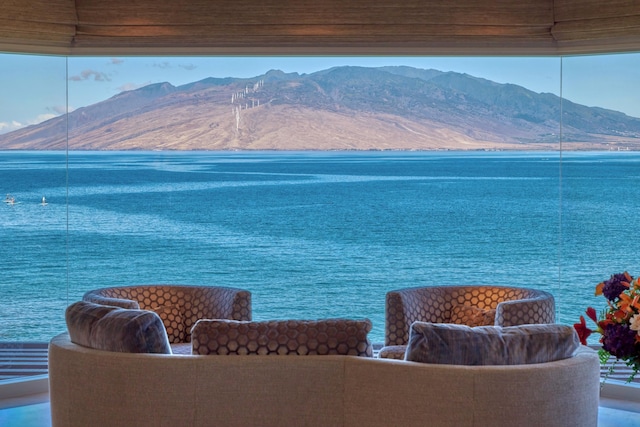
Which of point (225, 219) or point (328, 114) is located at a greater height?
point (328, 114)

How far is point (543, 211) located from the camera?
3638 cm

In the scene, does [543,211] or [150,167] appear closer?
[150,167]

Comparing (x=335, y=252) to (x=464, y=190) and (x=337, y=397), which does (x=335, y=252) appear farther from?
(x=337, y=397)

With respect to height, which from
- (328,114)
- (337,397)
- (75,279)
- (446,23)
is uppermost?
(328,114)

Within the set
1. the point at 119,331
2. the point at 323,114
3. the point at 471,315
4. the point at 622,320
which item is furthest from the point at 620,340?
the point at 323,114

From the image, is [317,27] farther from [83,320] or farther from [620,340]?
[620,340]

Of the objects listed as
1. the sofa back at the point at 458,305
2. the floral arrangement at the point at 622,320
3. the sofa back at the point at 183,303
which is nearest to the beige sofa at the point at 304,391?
the floral arrangement at the point at 622,320

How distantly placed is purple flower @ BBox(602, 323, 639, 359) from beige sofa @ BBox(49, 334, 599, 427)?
746mm

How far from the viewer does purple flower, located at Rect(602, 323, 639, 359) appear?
8.48 feet

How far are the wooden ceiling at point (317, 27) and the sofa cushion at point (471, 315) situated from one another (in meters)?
1.75

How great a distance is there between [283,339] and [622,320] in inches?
55.0

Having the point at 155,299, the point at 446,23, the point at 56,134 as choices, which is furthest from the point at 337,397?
the point at 56,134

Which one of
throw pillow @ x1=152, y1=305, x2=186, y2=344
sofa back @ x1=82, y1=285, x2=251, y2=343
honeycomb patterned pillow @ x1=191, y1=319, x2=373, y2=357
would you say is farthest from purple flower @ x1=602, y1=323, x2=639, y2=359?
throw pillow @ x1=152, y1=305, x2=186, y2=344

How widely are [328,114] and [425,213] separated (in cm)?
670
